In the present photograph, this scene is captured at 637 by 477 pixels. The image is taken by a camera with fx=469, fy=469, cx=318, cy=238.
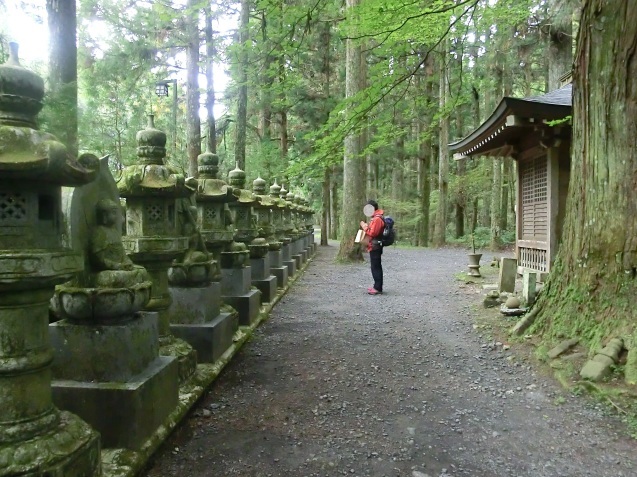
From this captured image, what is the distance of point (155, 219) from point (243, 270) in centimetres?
228

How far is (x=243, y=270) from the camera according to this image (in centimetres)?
591

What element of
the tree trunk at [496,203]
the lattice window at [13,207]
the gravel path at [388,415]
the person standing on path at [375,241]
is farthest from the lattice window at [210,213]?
the tree trunk at [496,203]

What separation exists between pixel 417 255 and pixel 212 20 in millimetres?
10042

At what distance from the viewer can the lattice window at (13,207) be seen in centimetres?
201

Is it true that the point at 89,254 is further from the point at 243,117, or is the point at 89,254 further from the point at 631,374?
the point at 243,117

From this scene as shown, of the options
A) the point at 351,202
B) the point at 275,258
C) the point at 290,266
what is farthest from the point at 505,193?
the point at 275,258

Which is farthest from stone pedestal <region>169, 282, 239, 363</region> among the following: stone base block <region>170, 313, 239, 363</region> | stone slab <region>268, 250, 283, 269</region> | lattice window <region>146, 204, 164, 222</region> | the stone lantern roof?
stone slab <region>268, 250, 283, 269</region>

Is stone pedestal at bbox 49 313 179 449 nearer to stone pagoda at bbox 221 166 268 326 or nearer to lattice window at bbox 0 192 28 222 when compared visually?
lattice window at bbox 0 192 28 222

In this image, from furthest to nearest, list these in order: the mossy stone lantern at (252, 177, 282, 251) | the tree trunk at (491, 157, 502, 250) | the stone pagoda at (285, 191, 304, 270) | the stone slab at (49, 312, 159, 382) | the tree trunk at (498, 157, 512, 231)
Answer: the tree trunk at (498, 157, 512, 231)
the tree trunk at (491, 157, 502, 250)
the stone pagoda at (285, 191, 304, 270)
the mossy stone lantern at (252, 177, 282, 251)
the stone slab at (49, 312, 159, 382)

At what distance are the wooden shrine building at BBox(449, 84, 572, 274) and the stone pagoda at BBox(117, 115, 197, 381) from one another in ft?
18.0

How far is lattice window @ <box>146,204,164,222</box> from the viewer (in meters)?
3.71

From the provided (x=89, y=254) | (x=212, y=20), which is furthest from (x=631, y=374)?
(x=212, y=20)

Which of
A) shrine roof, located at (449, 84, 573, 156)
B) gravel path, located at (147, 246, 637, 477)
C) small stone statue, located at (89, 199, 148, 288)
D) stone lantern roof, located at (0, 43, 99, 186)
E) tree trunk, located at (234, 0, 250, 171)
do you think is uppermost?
tree trunk, located at (234, 0, 250, 171)

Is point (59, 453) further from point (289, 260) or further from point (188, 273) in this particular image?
point (289, 260)
